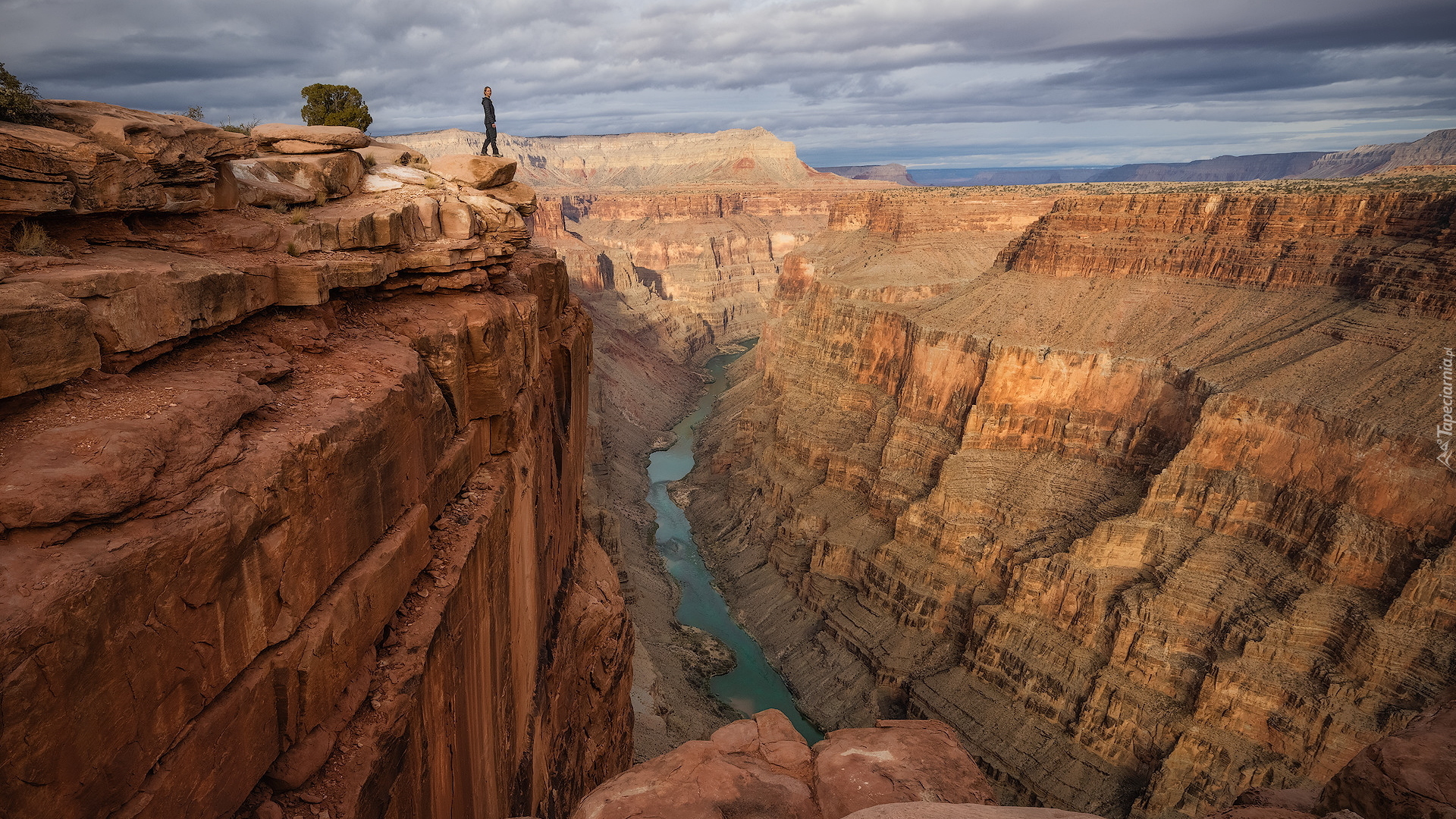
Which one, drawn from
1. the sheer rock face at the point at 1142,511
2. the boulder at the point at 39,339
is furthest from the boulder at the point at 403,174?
the sheer rock face at the point at 1142,511

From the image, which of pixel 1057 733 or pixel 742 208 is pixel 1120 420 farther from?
pixel 742 208

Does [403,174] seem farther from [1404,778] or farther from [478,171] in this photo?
[1404,778]

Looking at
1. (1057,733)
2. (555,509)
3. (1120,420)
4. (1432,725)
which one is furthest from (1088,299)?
(1432,725)

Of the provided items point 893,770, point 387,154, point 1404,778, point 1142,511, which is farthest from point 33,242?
point 1142,511

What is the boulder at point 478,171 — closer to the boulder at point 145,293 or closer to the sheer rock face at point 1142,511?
the boulder at point 145,293

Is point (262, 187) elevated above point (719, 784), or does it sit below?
above
